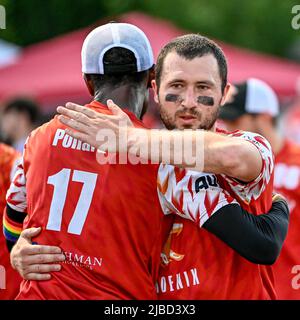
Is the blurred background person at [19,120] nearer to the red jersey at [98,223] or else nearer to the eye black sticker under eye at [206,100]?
the red jersey at [98,223]

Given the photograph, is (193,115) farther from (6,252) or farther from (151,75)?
(6,252)

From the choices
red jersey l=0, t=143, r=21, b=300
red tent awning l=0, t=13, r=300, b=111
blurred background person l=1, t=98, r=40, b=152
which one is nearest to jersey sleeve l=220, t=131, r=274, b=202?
red jersey l=0, t=143, r=21, b=300

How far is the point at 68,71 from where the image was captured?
14906 millimetres

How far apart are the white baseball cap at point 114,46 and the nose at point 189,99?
0.92 feet

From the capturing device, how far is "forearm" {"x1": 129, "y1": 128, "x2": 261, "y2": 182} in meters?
3.56

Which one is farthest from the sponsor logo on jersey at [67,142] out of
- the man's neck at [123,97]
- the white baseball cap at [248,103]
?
the white baseball cap at [248,103]

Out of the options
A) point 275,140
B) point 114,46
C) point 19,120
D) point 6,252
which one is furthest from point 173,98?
point 19,120

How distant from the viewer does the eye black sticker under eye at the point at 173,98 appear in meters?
3.88

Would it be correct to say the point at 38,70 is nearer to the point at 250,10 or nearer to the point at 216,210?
the point at 250,10

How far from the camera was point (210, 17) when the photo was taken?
22266 millimetres

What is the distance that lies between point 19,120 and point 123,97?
6.35m
